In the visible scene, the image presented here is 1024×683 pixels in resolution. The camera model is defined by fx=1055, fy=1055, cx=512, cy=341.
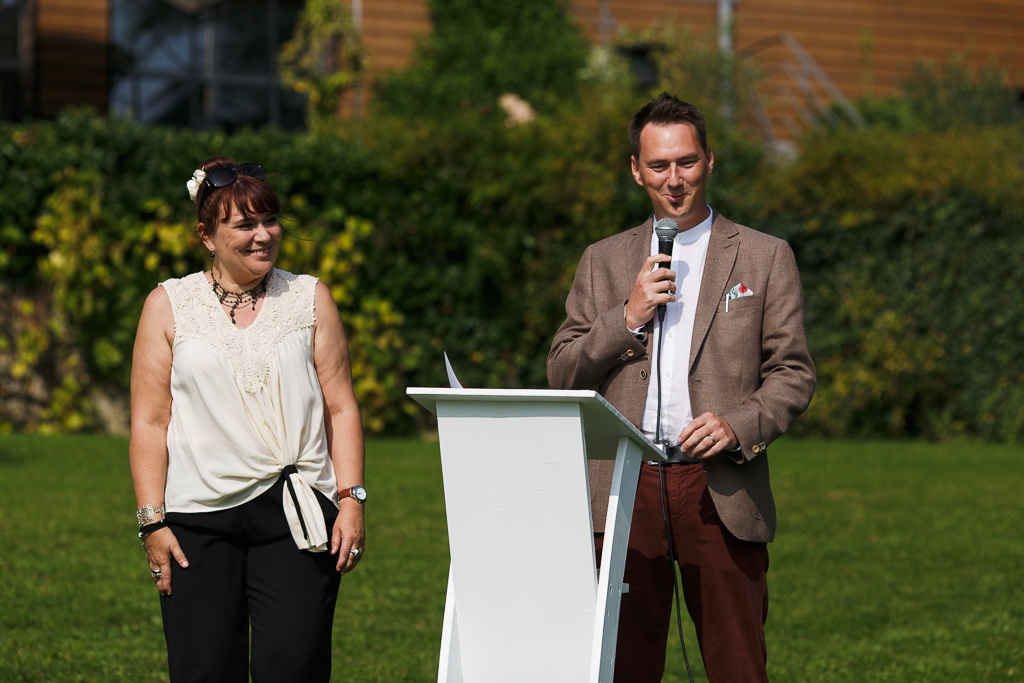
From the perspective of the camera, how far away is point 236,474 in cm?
290

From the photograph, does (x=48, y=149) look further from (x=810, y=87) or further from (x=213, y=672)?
(x=810, y=87)

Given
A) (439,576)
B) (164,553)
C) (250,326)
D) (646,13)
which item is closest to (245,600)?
(164,553)

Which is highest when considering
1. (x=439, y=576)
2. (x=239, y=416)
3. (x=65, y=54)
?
(x=65, y=54)

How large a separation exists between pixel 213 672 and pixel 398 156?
7478 millimetres

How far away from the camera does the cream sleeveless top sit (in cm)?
291

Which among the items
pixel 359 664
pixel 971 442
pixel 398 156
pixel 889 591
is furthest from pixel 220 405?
pixel 971 442

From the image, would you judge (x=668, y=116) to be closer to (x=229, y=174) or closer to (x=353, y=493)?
(x=229, y=174)

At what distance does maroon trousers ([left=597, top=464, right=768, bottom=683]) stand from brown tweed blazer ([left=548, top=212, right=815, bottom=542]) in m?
0.07

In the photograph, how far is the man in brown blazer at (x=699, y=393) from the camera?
114 inches

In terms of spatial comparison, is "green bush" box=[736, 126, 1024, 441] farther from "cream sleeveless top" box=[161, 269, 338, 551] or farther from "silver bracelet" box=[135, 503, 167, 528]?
"silver bracelet" box=[135, 503, 167, 528]

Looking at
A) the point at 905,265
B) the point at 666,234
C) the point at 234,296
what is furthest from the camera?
the point at 905,265

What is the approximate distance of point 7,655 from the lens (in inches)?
176

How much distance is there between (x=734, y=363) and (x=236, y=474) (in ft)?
4.63

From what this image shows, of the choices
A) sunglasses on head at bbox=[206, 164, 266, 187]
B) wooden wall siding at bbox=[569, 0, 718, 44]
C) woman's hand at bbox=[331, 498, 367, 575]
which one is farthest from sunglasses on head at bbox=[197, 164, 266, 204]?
wooden wall siding at bbox=[569, 0, 718, 44]
